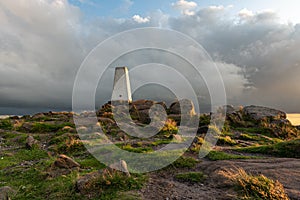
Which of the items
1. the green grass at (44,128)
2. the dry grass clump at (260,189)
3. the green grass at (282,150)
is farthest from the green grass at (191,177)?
the green grass at (44,128)

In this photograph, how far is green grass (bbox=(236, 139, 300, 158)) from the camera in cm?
1104

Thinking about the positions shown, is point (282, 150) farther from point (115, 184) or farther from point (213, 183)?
point (115, 184)

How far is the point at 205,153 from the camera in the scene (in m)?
10.7

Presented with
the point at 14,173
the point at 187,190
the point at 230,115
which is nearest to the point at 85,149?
the point at 14,173

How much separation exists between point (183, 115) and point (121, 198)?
2013 cm

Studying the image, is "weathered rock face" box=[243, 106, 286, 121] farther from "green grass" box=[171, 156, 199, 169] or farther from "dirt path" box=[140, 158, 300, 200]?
"green grass" box=[171, 156, 199, 169]

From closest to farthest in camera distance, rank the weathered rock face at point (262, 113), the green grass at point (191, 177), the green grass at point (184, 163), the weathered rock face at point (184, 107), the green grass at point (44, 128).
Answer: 1. the green grass at point (191, 177)
2. the green grass at point (184, 163)
3. the green grass at point (44, 128)
4. the weathered rock face at point (262, 113)
5. the weathered rock face at point (184, 107)

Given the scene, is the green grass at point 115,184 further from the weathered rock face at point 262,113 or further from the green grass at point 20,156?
the weathered rock face at point 262,113

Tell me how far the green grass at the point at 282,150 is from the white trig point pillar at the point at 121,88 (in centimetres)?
2307

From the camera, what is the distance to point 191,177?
7.38 metres

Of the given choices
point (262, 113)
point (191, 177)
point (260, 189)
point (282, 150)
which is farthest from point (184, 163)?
point (262, 113)

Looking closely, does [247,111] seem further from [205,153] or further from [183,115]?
[205,153]

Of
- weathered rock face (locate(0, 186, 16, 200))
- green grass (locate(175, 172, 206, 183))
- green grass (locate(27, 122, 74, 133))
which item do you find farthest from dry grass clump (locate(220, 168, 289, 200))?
green grass (locate(27, 122, 74, 133))

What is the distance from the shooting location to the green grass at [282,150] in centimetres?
1104
